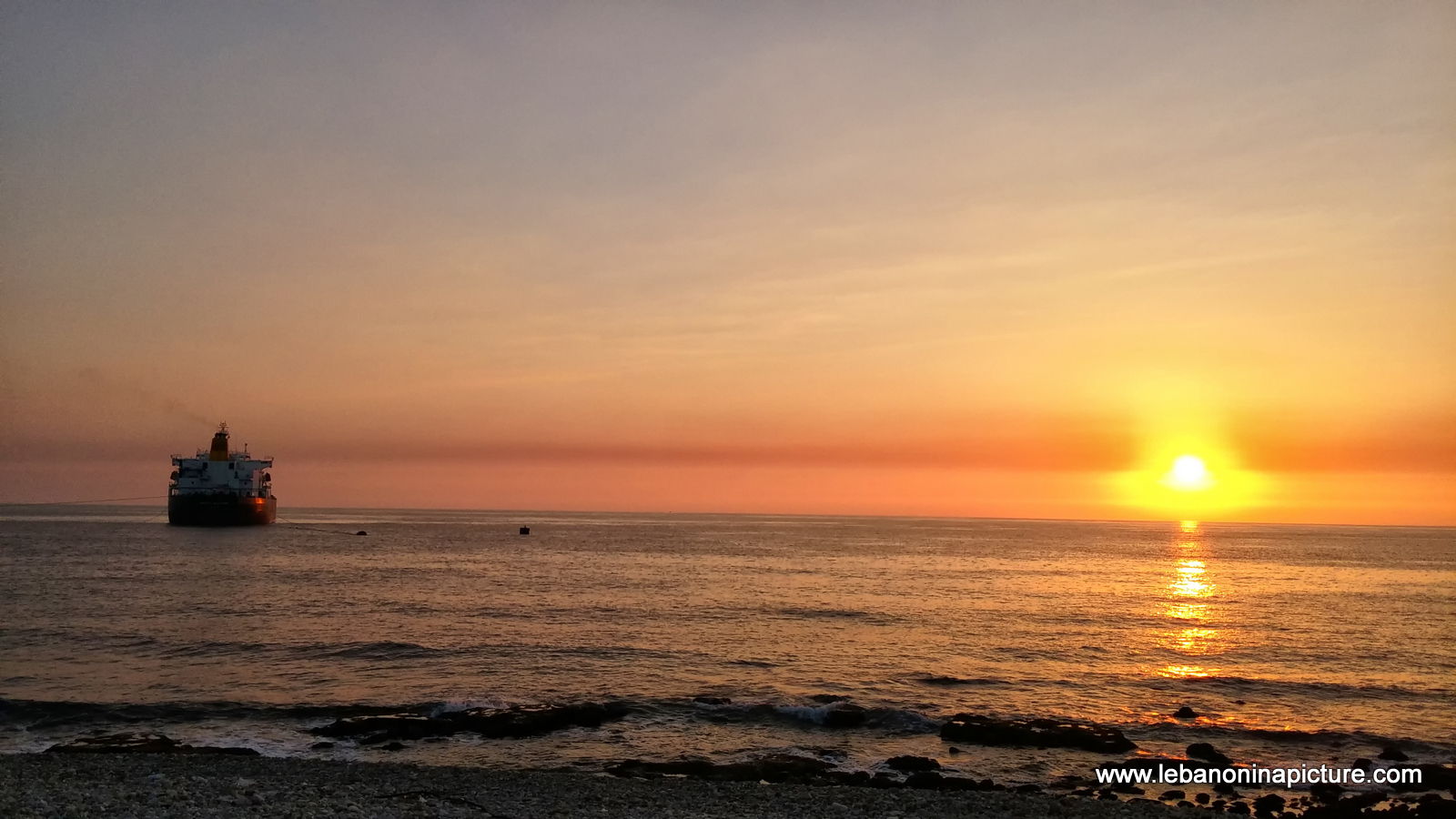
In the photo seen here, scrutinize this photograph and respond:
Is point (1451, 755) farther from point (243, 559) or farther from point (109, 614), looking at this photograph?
point (243, 559)

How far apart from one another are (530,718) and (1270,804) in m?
17.4

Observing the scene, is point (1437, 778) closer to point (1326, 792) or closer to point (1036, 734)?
point (1326, 792)

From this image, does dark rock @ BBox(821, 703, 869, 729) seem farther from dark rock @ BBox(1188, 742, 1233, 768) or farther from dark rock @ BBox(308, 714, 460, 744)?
dark rock @ BBox(308, 714, 460, 744)

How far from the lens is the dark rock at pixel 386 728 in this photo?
76.9ft

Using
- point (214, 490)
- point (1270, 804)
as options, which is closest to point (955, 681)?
point (1270, 804)

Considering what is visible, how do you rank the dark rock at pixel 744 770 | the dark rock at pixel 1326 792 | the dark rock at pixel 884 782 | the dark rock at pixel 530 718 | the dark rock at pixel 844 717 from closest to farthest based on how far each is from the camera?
1. the dark rock at pixel 1326 792
2. the dark rock at pixel 884 782
3. the dark rock at pixel 744 770
4. the dark rock at pixel 530 718
5. the dark rock at pixel 844 717

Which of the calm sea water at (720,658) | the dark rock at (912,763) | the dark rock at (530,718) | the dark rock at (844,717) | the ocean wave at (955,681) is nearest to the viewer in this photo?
the dark rock at (912,763)

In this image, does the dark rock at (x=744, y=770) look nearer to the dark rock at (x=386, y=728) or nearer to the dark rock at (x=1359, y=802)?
the dark rock at (x=386, y=728)

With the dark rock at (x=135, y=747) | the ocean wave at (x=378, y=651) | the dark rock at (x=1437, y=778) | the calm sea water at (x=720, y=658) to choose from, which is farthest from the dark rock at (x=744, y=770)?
the ocean wave at (x=378, y=651)

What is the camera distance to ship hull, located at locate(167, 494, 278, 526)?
132 metres

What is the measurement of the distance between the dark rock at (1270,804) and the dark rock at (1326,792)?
2.91ft

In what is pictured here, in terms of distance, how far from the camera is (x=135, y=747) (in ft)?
71.1

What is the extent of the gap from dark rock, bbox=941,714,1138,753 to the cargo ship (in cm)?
13241

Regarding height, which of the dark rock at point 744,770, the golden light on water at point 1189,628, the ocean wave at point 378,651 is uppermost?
the dark rock at point 744,770
